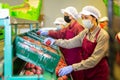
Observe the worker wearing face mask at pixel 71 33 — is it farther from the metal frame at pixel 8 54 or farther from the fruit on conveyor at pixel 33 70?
the metal frame at pixel 8 54

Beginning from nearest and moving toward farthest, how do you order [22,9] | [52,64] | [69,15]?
[52,64] < [69,15] < [22,9]

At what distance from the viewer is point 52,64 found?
158 cm

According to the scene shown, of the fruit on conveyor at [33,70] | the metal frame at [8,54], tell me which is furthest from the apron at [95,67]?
the metal frame at [8,54]

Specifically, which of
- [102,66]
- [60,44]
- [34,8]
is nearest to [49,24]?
[34,8]

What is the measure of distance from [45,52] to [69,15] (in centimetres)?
178

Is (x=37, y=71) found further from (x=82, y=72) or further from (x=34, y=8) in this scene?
(x=34, y=8)

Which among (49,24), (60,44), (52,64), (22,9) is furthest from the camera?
(49,24)

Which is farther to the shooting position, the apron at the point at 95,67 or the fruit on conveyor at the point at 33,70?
the apron at the point at 95,67

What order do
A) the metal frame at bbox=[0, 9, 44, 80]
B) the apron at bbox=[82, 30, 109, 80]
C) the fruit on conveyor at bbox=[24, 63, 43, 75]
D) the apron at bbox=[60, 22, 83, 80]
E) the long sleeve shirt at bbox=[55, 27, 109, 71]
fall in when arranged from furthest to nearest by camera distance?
the apron at bbox=[60, 22, 83, 80]
the apron at bbox=[82, 30, 109, 80]
the long sleeve shirt at bbox=[55, 27, 109, 71]
the fruit on conveyor at bbox=[24, 63, 43, 75]
the metal frame at bbox=[0, 9, 44, 80]

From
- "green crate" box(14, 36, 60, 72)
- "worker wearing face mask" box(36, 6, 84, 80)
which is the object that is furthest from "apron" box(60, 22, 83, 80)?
"green crate" box(14, 36, 60, 72)

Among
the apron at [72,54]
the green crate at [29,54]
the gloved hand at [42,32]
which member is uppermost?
the green crate at [29,54]

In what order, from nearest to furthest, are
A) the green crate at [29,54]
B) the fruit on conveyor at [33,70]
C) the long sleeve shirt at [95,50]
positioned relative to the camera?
1. the green crate at [29,54]
2. the fruit on conveyor at [33,70]
3. the long sleeve shirt at [95,50]

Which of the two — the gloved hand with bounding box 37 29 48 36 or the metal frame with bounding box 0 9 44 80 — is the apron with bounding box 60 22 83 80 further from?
the metal frame with bounding box 0 9 44 80

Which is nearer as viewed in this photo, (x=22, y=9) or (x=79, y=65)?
(x=79, y=65)
